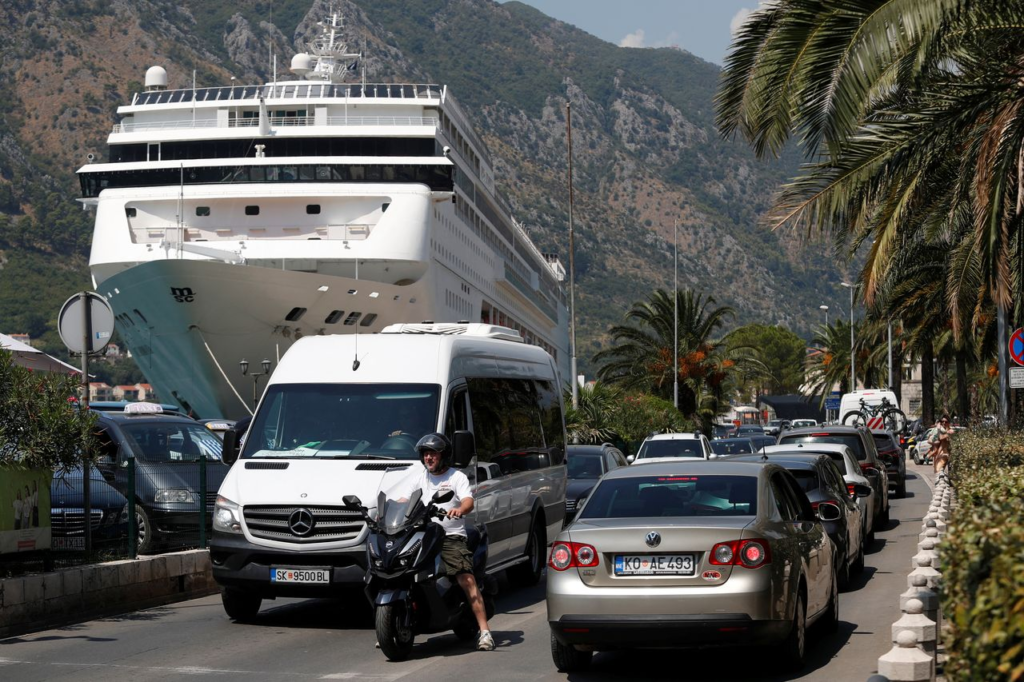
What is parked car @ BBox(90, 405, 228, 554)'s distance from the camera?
1327 centimetres

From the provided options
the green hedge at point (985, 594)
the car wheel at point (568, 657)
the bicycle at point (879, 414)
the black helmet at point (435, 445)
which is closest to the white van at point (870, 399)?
the bicycle at point (879, 414)

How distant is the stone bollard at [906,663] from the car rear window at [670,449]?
1975 cm

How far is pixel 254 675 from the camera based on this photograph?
8.57 metres

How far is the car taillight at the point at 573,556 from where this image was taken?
7.82 meters

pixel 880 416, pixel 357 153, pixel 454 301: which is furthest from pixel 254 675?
pixel 880 416

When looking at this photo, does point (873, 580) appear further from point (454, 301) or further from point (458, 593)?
point (454, 301)

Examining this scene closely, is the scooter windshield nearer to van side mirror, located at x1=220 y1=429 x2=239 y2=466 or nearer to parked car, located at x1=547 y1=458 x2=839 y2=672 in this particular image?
parked car, located at x1=547 y1=458 x2=839 y2=672

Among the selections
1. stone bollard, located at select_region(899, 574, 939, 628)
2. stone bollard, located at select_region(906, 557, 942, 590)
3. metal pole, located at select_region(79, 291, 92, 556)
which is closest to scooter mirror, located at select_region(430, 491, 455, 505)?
stone bollard, located at select_region(906, 557, 942, 590)

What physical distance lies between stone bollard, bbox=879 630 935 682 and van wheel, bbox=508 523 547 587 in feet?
26.4

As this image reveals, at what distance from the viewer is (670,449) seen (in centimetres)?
2561

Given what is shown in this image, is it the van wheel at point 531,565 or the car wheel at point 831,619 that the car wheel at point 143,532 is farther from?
the car wheel at point 831,619

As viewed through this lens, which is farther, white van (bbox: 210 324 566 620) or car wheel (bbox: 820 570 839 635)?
white van (bbox: 210 324 566 620)

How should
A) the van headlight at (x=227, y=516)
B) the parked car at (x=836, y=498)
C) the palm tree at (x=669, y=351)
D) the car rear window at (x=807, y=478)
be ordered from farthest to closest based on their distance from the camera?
the palm tree at (x=669, y=351)
the car rear window at (x=807, y=478)
the parked car at (x=836, y=498)
the van headlight at (x=227, y=516)

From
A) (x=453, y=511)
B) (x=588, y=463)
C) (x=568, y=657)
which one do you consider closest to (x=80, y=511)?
(x=453, y=511)
